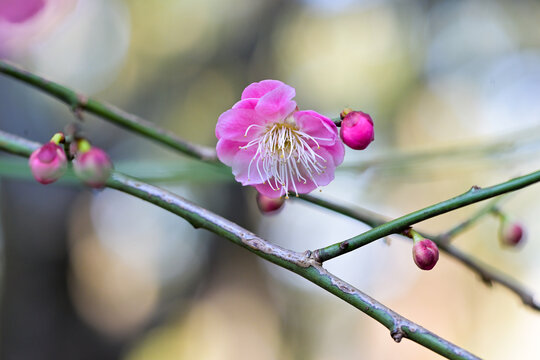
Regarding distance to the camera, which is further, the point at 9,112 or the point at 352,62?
the point at 352,62

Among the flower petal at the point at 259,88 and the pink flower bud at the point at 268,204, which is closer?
the flower petal at the point at 259,88

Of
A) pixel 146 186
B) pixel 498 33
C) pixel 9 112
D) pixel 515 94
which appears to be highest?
pixel 498 33

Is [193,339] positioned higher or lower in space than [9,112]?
lower

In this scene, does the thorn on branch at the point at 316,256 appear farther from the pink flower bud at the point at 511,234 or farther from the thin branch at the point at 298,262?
the pink flower bud at the point at 511,234

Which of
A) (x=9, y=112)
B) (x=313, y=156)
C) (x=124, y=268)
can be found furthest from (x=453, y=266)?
(x=313, y=156)

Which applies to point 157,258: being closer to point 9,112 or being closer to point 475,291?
point 9,112

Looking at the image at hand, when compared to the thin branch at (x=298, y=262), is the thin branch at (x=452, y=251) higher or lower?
higher

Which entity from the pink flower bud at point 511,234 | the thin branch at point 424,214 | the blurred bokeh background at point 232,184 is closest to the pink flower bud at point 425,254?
the thin branch at point 424,214
